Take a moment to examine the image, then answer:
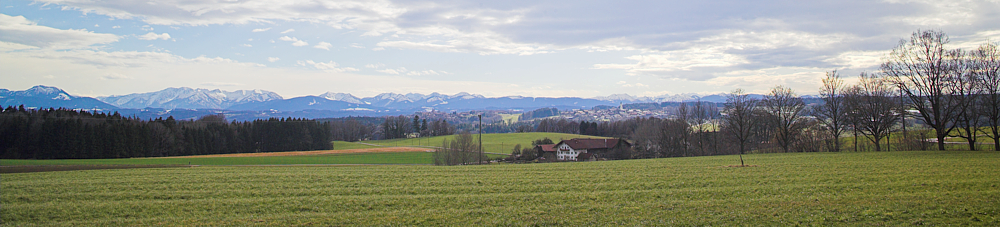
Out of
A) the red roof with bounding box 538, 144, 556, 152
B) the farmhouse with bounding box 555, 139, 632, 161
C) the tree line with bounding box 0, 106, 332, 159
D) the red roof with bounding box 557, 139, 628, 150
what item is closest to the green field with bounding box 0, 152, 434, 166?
the tree line with bounding box 0, 106, 332, 159

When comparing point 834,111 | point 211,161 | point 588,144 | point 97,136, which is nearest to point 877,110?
point 834,111

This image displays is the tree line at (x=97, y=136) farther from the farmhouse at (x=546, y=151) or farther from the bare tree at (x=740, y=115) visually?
the bare tree at (x=740, y=115)

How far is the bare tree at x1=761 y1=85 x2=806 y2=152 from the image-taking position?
152 feet

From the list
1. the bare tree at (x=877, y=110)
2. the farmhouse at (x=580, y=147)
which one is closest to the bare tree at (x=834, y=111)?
the bare tree at (x=877, y=110)

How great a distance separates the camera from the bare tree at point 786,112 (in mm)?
46281

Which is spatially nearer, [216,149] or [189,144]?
[189,144]

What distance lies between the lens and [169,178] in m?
19.6

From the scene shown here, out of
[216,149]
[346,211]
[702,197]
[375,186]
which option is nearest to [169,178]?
[375,186]

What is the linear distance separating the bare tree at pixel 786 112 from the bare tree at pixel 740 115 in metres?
2.03

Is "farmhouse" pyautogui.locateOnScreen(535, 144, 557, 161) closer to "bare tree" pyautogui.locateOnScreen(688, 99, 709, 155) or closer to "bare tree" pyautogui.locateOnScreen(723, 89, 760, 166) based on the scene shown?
"bare tree" pyautogui.locateOnScreen(688, 99, 709, 155)

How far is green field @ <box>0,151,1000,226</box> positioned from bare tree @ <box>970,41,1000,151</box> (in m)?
19.8

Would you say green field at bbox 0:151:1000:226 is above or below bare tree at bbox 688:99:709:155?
below

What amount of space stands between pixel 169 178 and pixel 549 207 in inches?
682

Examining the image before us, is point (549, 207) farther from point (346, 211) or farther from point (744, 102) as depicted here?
point (744, 102)
